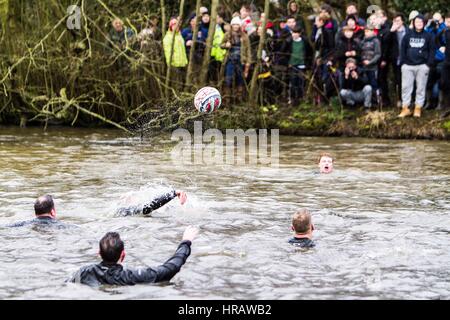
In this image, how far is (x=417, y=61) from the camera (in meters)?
23.0

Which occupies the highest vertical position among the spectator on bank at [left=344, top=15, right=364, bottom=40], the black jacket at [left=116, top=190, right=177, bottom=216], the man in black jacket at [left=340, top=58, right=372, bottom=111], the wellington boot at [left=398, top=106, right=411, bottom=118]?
the spectator on bank at [left=344, top=15, right=364, bottom=40]

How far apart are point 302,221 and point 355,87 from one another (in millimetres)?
13680

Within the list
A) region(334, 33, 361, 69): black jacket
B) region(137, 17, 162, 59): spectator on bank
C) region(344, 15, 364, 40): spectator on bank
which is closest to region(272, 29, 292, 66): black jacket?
region(334, 33, 361, 69): black jacket

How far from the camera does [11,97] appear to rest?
2680cm

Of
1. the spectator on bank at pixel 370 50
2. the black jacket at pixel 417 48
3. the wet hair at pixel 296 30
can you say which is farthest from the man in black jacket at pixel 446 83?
the wet hair at pixel 296 30

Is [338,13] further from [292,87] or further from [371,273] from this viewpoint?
[371,273]

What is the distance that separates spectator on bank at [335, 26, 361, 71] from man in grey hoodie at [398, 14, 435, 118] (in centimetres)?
117

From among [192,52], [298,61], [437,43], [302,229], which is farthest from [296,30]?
[302,229]

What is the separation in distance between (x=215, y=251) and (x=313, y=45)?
562 inches

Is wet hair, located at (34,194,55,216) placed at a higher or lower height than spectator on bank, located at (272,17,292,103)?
lower

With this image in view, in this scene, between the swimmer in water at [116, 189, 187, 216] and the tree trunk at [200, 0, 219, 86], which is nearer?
the swimmer in water at [116, 189, 187, 216]

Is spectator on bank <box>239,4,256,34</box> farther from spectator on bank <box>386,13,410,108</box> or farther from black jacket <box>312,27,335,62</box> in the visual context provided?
spectator on bank <box>386,13,410,108</box>

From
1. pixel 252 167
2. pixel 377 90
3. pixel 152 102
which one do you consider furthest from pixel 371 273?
pixel 152 102

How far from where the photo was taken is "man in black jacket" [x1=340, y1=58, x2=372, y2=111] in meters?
24.1
